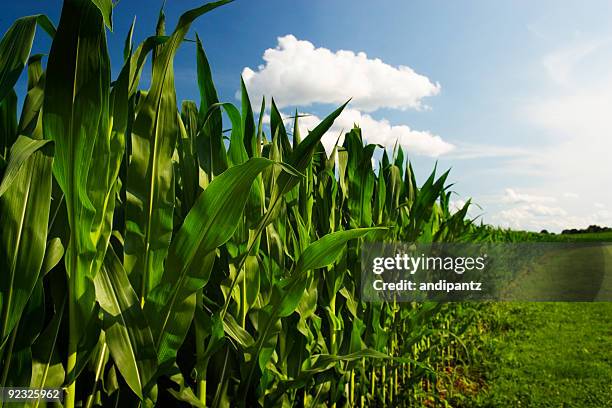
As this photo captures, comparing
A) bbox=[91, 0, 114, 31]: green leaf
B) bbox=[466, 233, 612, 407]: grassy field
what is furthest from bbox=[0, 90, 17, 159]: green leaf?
bbox=[466, 233, 612, 407]: grassy field

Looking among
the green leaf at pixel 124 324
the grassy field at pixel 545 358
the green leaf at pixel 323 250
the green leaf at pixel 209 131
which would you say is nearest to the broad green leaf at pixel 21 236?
the green leaf at pixel 124 324

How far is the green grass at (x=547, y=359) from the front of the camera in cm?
325

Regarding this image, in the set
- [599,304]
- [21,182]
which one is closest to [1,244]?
[21,182]

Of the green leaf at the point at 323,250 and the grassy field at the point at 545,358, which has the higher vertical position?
the green leaf at the point at 323,250

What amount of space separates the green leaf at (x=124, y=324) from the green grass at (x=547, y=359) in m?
2.53

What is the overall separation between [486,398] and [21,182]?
116 inches

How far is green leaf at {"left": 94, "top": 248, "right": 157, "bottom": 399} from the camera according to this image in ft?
2.60

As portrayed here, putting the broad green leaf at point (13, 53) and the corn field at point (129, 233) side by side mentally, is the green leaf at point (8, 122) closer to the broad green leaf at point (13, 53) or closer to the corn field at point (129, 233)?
the corn field at point (129, 233)

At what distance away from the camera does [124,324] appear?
2.65 feet

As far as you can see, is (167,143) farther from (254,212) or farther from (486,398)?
(486,398)

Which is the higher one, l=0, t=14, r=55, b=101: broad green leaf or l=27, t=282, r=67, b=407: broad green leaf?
l=0, t=14, r=55, b=101: broad green leaf

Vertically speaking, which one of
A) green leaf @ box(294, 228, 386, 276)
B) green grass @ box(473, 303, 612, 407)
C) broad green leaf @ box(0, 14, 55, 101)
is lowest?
green grass @ box(473, 303, 612, 407)

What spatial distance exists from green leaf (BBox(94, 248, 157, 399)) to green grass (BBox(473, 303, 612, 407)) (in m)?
2.53

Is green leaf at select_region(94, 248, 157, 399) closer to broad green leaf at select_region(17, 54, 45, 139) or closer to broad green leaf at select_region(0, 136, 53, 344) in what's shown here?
broad green leaf at select_region(0, 136, 53, 344)
